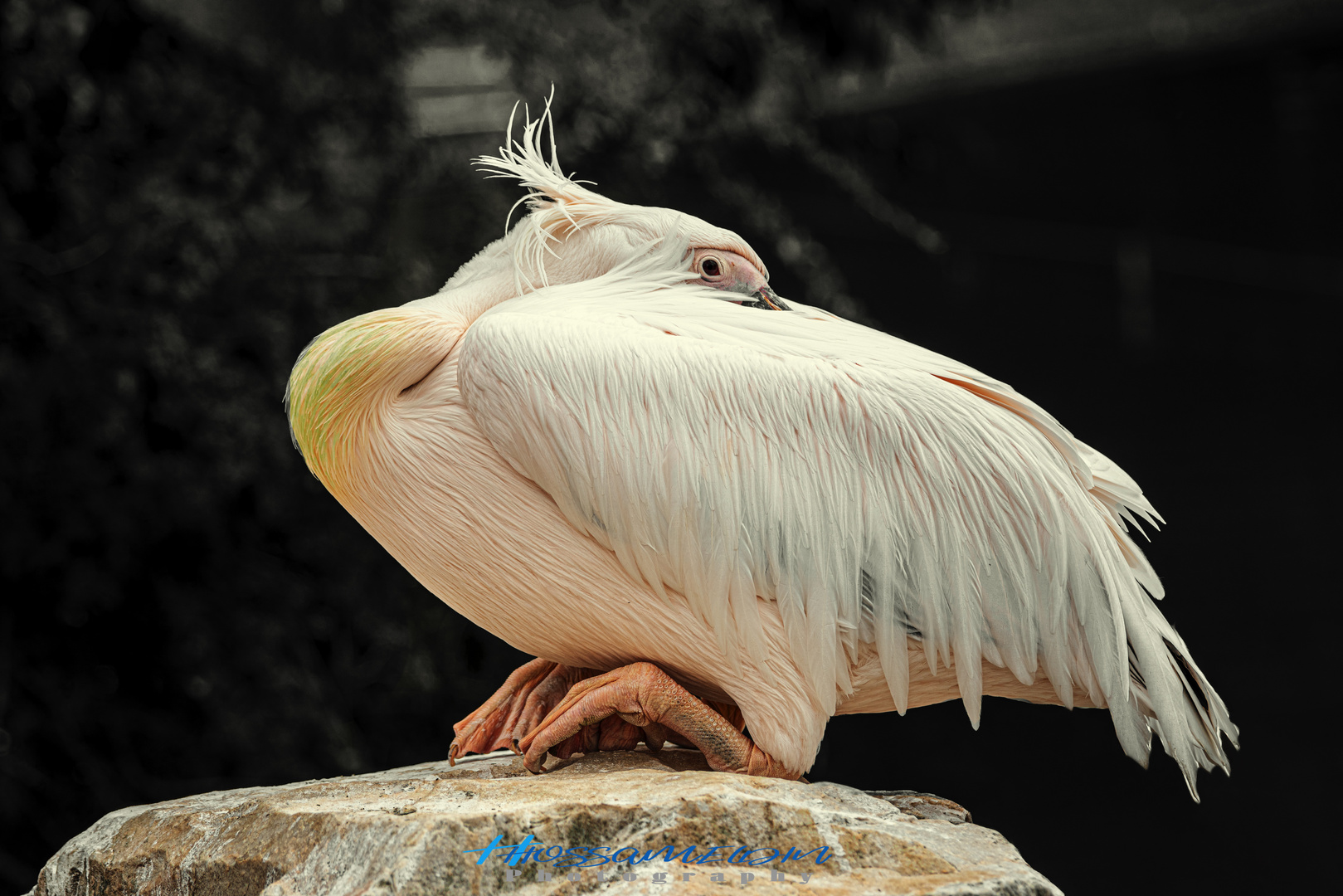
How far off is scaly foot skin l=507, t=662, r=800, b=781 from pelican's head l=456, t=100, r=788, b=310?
0.33 meters

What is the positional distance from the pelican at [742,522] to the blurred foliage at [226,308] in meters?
0.64

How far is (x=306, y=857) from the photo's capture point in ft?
2.52

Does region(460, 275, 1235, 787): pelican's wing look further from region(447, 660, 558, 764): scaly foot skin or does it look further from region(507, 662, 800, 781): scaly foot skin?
region(447, 660, 558, 764): scaly foot skin

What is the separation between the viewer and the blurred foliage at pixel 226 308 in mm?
1449

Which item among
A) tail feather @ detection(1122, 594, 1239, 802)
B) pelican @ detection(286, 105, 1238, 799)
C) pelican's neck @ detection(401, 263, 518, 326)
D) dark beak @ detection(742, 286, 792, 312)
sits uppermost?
pelican's neck @ detection(401, 263, 518, 326)

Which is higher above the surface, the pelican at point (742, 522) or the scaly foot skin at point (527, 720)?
the pelican at point (742, 522)

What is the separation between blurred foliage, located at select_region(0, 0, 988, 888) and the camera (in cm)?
145

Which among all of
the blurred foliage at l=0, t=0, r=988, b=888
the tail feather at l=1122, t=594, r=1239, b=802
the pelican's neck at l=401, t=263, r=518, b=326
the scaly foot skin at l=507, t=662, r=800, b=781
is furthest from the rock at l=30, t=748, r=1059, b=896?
the blurred foliage at l=0, t=0, r=988, b=888

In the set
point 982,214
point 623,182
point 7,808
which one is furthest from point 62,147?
point 982,214

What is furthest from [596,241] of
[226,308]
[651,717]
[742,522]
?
[226,308]

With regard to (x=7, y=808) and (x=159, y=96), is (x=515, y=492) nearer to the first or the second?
(x=159, y=96)

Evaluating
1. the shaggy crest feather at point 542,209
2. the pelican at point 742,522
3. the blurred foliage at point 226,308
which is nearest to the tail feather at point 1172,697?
the pelican at point 742,522

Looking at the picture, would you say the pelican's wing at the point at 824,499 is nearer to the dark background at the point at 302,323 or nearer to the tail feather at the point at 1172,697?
the tail feather at the point at 1172,697

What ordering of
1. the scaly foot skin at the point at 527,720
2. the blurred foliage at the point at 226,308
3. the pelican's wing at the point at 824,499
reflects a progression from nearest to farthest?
the pelican's wing at the point at 824,499
the scaly foot skin at the point at 527,720
the blurred foliage at the point at 226,308
